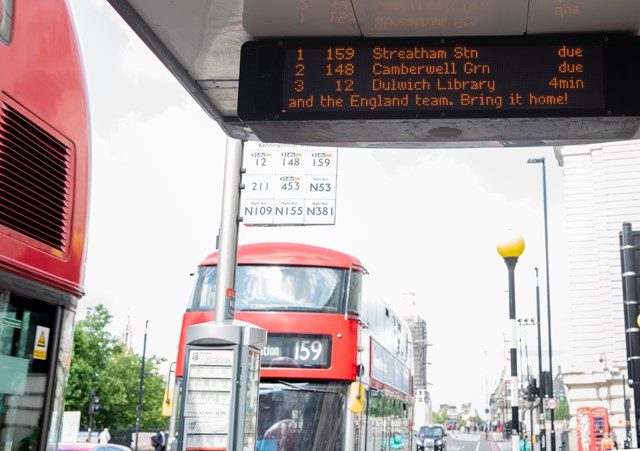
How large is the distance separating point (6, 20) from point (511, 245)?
12.1 meters

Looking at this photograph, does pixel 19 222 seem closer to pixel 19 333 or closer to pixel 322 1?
pixel 19 333

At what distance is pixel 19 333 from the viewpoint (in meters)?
3.94

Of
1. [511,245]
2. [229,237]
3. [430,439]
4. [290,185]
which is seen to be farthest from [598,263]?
[229,237]

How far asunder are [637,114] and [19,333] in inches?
173

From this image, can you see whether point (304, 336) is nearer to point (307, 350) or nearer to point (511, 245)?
point (307, 350)

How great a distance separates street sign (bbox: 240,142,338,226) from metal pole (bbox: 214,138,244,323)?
4585 millimetres

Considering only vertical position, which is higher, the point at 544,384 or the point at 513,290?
the point at 513,290

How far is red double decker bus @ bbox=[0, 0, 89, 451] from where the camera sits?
12.6 ft

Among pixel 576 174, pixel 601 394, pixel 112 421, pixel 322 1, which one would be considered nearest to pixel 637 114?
pixel 322 1

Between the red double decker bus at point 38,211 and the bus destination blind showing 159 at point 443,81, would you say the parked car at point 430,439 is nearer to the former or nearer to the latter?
the bus destination blind showing 159 at point 443,81

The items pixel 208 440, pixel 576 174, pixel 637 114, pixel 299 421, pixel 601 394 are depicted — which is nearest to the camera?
pixel 637 114

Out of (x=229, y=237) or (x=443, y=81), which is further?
(x=229, y=237)

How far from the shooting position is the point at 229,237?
999 cm

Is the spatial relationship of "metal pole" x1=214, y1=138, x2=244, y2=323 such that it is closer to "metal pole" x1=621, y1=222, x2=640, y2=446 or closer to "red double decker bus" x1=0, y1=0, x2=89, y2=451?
"red double decker bus" x1=0, y1=0, x2=89, y2=451
